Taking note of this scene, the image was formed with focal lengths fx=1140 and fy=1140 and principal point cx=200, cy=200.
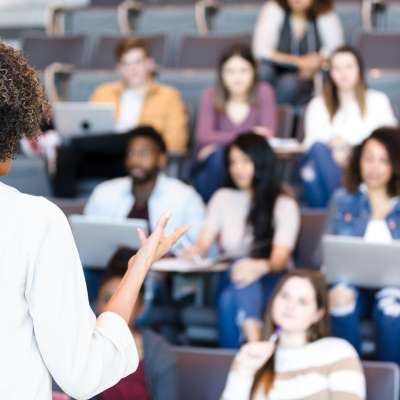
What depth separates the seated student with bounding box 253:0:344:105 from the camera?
4730mm

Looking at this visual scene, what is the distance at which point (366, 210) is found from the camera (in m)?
3.31

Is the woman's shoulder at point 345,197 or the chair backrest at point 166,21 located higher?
the chair backrest at point 166,21

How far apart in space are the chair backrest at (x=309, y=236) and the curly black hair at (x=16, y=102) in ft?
7.87

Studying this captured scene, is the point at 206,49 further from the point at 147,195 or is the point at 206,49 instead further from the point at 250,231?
the point at 250,231

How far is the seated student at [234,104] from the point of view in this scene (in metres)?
4.17

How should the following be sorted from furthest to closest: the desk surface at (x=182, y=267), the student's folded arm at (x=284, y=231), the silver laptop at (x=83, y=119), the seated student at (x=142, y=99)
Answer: the seated student at (x=142, y=99), the silver laptop at (x=83, y=119), the student's folded arm at (x=284, y=231), the desk surface at (x=182, y=267)

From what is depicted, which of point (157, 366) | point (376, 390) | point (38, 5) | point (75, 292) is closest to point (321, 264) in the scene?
point (376, 390)

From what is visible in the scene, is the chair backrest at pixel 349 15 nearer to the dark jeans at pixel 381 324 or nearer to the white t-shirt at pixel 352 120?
the white t-shirt at pixel 352 120

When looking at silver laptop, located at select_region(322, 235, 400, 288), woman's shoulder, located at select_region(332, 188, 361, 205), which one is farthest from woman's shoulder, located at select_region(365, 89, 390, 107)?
silver laptop, located at select_region(322, 235, 400, 288)

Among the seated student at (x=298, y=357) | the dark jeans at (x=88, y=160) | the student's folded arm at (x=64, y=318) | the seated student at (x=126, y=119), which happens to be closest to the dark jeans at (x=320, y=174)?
the seated student at (x=126, y=119)

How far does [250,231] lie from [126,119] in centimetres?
117

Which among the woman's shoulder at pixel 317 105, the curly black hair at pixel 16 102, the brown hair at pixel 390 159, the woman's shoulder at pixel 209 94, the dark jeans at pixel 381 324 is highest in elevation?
the curly black hair at pixel 16 102

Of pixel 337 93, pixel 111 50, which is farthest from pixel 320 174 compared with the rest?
pixel 111 50

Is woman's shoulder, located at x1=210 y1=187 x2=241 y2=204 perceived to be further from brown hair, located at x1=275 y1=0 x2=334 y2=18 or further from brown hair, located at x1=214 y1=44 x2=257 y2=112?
brown hair, located at x1=275 y1=0 x2=334 y2=18
